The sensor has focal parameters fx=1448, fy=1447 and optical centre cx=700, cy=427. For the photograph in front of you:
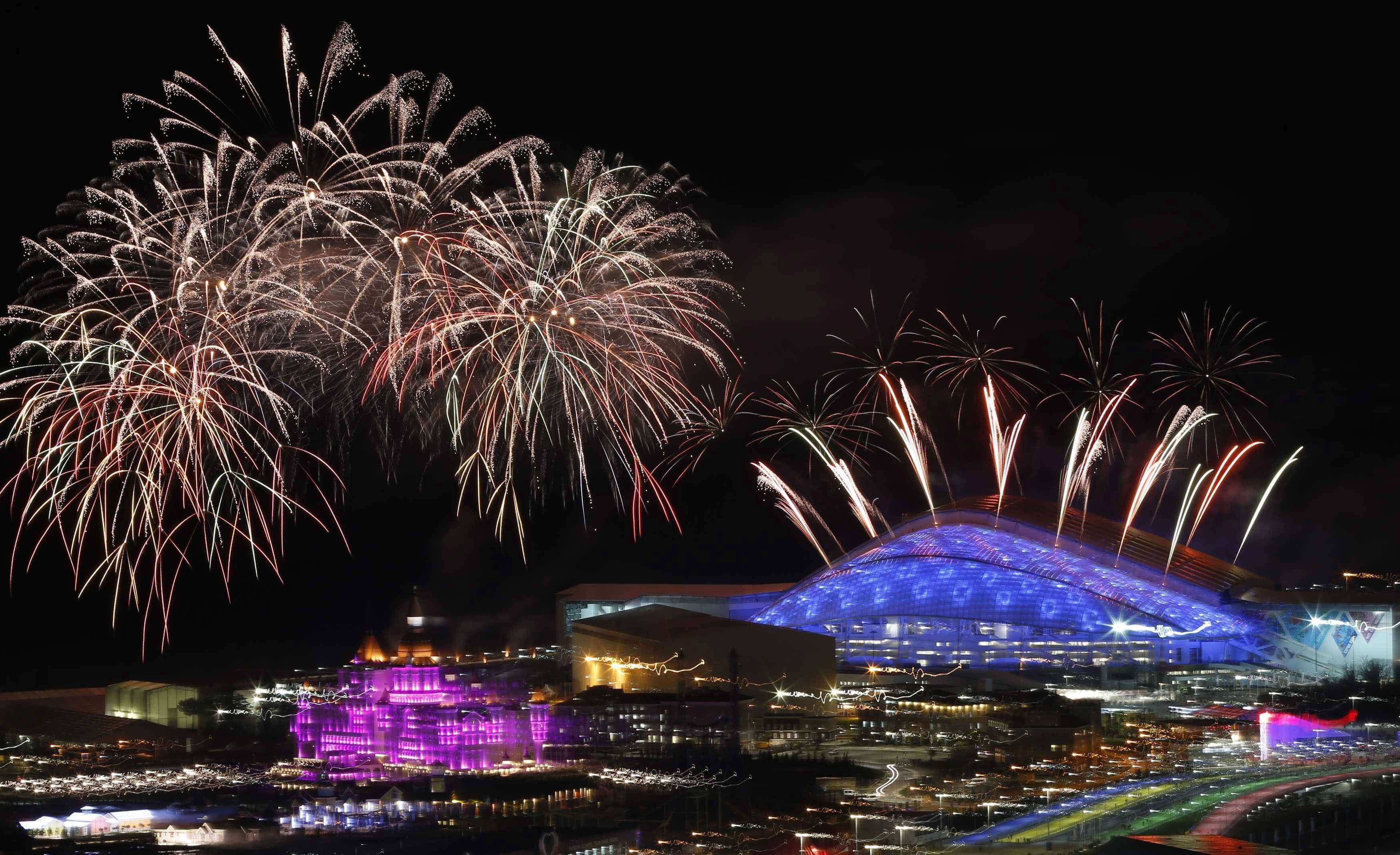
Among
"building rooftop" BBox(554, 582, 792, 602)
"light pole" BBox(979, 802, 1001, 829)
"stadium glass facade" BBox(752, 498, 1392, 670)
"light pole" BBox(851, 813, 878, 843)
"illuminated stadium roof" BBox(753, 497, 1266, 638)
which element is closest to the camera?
"light pole" BBox(851, 813, 878, 843)

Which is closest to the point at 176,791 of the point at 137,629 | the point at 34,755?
the point at 34,755

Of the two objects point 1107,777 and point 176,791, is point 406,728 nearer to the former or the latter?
point 176,791

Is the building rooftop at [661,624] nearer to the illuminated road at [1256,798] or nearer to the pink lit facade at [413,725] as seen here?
the pink lit facade at [413,725]

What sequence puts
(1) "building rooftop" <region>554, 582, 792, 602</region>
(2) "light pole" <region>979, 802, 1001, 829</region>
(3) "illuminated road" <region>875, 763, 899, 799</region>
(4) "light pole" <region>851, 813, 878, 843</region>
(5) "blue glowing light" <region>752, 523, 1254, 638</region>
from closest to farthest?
(4) "light pole" <region>851, 813, 878, 843</region> < (2) "light pole" <region>979, 802, 1001, 829</region> < (3) "illuminated road" <region>875, 763, 899, 799</region> < (5) "blue glowing light" <region>752, 523, 1254, 638</region> < (1) "building rooftop" <region>554, 582, 792, 602</region>

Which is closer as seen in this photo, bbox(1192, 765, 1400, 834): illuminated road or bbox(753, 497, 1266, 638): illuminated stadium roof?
bbox(1192, 765, 1400, 834): illuminated road

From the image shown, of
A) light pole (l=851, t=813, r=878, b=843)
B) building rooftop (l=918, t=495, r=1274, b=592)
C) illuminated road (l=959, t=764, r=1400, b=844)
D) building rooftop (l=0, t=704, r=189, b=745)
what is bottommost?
light pole (l=851, t=813, r=878, b=843)

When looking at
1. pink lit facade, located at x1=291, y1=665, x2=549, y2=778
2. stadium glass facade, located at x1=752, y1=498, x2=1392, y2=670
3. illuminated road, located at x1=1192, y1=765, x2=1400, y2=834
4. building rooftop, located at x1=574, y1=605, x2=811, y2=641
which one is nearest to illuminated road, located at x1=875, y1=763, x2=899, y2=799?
illuminated road, located at x1=1192, y1=765, x2=1400, y2=834

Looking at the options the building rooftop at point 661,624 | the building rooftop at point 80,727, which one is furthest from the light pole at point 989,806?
the building rooftop at point 80,727

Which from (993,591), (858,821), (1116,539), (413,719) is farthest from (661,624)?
(858,821)

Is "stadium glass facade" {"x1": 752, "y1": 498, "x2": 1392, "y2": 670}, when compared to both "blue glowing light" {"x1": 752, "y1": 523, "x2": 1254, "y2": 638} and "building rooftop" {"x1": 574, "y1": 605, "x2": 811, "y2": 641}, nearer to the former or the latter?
"blue glowing light" {"x1": 752, "y1": 523, "x2": 1254, "y2": 638}

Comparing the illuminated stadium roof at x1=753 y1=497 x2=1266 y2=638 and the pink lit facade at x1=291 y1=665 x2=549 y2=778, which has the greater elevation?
the illuminated stadium roof at x1=753 y1=497 x2=1266 y2=638
